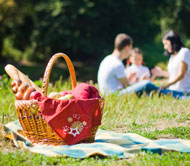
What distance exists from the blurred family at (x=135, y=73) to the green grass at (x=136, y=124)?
1.01 feet

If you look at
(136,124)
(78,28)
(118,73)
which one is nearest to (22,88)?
(136,124)

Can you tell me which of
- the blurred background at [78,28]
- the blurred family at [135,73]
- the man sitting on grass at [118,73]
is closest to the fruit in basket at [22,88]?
the blurred family at [135,73]

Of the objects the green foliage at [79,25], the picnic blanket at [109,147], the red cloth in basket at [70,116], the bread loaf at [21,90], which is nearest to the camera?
the picnic blanket at [109,147]

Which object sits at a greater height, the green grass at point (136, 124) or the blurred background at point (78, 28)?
the blurred background at point (78, 28)

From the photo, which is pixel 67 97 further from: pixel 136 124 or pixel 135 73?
pixel 135 73

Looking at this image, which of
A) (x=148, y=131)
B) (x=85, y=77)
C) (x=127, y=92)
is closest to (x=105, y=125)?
(x=148, y=131)

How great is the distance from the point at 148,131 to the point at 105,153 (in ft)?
3.88

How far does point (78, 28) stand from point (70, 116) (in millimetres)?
14307

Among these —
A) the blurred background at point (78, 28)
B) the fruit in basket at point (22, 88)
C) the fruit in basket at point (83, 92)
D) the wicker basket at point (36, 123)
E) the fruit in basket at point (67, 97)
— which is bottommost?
the wicker basket at point (36, 123)

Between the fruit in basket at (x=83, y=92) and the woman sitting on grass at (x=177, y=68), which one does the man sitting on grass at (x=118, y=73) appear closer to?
the woman sitting on grass at (x=177, y=68)

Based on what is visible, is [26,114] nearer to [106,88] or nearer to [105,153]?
[105,153]

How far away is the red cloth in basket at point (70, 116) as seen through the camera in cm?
300

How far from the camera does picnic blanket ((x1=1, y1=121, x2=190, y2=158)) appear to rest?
287cm

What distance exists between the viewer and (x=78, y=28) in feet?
55.7
